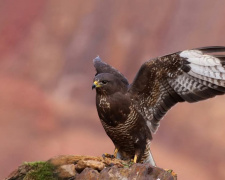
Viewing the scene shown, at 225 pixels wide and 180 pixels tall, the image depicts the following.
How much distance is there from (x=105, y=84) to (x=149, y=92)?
48.8 inches

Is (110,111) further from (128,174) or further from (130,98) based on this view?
(128,174)

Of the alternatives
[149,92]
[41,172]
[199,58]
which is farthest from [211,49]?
[41,172]

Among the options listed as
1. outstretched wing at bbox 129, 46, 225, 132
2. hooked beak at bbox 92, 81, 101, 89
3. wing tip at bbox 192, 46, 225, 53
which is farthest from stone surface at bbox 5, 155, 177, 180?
wing tip at bbox 192, 46, 225, 53

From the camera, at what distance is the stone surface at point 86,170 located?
258 inches

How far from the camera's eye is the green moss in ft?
22.4

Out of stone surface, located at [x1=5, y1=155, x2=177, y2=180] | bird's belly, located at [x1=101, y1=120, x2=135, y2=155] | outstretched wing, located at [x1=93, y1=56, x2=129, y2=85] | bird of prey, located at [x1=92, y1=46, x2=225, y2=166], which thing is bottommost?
stone surface, located at [x1=5, y1=155, x2=177, y2=180]

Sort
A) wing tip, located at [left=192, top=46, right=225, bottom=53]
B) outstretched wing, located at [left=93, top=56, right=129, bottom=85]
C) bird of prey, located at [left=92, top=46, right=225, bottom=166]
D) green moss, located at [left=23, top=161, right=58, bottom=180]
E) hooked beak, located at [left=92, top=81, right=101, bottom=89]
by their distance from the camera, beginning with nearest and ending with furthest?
green moss, located at [left=23, top=161, right=58, bottom=180]
hooked beak, located at [left=92, top=81, right=101, bottom=89]
wing tip, located at [left=192, top=46, right=225, bottom=53]
bird of prey, located at [left=92, top=46, right=225, bottom=166]
outstretched wing, located at [left=93, top=56, right=129, bottom=85]

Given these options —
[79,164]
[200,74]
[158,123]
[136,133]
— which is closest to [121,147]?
[136,133]

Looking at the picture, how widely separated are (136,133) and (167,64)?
65.4 inches

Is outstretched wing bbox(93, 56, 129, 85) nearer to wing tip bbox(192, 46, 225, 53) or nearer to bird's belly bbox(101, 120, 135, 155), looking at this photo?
bird's belly bbox(101, 120, 135, 155)

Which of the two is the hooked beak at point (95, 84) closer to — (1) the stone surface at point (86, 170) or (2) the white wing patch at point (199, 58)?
(1) the stone surface at point (86, 170)

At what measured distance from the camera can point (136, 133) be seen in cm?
816

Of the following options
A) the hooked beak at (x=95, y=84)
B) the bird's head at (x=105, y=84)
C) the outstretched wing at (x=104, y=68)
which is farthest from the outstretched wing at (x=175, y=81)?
the hooked beak at (x=95, y=84)

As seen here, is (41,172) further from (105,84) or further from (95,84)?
(105,84)
